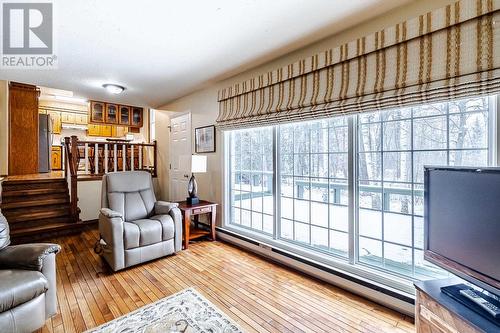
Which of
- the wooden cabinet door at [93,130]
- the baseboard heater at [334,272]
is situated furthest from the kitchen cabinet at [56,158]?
the baseboard heater at [334,272]

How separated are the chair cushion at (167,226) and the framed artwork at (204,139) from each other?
1.25 meters

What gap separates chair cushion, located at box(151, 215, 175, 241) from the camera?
2941mm

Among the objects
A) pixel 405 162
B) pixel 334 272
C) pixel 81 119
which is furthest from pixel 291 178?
pixel 81 119

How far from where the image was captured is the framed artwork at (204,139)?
3744mm

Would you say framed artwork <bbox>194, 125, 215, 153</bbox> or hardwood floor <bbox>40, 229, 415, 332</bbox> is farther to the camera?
framed artwork <bbox>194, 125, 215, 153</bbox>

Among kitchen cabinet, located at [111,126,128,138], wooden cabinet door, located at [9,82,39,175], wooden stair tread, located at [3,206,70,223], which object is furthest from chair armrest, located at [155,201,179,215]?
kitchen cabinet, located at [111,126,128,138]

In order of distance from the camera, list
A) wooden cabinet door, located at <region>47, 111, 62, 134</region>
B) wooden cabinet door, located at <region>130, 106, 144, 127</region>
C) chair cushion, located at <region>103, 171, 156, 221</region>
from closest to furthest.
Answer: chair cushion, located at <region>103, 171, 156, 221</region>
wooden cabinet door, located at <region>130, 106, 144, 127</region>
wooden cabinet door, located at <region>47, 111, 62, 134</region>

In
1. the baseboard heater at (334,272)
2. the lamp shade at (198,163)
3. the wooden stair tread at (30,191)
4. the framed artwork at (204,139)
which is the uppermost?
the framed artwork at (204,139)

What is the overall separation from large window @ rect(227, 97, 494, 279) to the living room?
1 cm

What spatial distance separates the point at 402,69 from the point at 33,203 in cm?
547

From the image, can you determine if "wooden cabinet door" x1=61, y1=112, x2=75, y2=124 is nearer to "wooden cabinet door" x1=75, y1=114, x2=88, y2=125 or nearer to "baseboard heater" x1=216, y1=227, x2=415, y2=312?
"wooden cabinet door" x1=75, y1=114, x2=88, y2=125

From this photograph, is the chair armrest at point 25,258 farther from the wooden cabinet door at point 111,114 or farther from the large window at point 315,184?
the wooden cabinet door at point 111,114

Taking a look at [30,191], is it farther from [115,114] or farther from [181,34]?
[181,34]

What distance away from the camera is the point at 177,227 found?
3088 millimetres
